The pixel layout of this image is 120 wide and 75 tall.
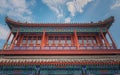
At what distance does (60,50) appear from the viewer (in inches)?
500

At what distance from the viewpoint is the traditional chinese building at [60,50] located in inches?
426

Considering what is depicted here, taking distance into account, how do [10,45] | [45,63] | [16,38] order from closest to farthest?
[45,63] → [10,45] → [16,38]

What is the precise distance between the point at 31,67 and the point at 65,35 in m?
6.07

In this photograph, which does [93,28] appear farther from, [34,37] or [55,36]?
[34,37]

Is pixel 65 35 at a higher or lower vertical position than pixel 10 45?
higher

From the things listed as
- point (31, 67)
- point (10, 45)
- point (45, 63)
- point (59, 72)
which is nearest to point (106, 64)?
point (59, 72)

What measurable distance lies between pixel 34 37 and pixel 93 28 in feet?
21.6

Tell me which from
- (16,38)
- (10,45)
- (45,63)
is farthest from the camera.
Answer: (16,38)

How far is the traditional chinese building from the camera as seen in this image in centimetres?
1083

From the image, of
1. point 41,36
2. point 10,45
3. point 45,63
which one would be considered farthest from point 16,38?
point 45,63

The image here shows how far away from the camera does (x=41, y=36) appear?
15.7 m

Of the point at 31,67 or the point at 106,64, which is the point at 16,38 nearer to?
the point at 31,67

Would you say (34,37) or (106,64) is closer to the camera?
(106,64)

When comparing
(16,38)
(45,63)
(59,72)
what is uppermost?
(16,38)
